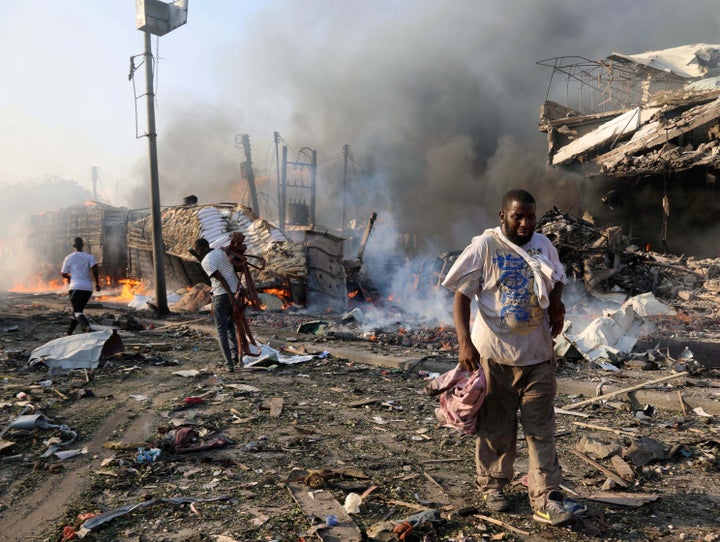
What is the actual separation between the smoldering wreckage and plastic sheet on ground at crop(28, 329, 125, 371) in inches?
1.0

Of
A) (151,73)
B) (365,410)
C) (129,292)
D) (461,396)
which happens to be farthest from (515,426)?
(129,292)

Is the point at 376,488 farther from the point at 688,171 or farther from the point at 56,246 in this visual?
the point at 56,246

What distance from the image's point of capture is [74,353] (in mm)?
6820

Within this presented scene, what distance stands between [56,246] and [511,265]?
23376mm

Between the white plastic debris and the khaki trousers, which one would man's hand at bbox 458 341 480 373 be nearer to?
the khaki trousers

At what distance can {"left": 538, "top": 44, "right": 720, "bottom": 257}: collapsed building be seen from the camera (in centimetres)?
1911

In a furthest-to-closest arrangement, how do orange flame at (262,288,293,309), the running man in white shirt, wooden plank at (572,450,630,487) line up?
orange flame at (262,288,293,309) → the running man in white shirt → wooden plank at (572,450,630,487)

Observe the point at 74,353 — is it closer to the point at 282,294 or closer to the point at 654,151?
the point at 282,294

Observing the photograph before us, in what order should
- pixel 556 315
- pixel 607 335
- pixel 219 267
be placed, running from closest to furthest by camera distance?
pixel 556 315
pixel 219 267
pixel 607 335

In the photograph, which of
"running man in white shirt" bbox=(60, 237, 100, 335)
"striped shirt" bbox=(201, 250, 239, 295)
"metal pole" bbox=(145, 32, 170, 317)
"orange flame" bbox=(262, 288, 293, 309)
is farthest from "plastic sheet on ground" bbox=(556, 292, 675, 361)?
"metal pole" bbox=(145, 32, 170, 317)

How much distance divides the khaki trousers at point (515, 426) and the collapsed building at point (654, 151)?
1871 centimetres

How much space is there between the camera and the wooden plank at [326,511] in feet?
8.88

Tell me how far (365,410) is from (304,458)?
4.72 ft

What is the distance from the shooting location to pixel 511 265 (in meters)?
2.95
